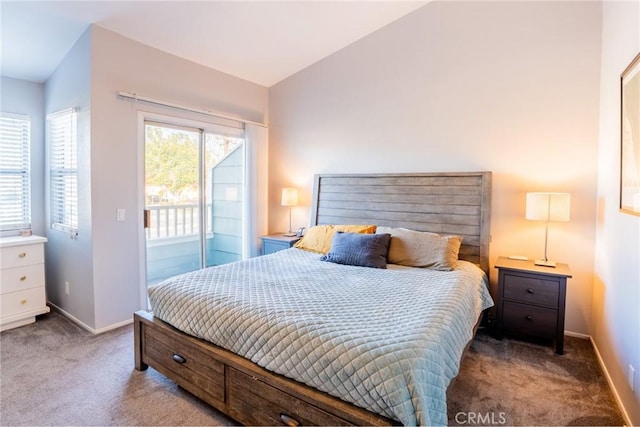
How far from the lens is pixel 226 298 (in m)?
2.04

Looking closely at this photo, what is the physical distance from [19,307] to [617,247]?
16.4ft

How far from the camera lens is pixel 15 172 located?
3.53m

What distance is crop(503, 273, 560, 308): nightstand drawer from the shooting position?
274 cm

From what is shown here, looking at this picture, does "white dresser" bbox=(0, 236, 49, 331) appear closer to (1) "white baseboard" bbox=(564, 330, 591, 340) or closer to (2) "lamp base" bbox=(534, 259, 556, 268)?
(2) "lamp base" bbox=(534, 259, 556, 268)

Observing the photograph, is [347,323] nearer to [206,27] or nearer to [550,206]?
[550,206]

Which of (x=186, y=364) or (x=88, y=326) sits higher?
(x=186, y=364)

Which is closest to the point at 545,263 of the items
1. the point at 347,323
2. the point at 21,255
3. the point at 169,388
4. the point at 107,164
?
the point at 347,323

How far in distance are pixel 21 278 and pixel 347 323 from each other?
3.37m

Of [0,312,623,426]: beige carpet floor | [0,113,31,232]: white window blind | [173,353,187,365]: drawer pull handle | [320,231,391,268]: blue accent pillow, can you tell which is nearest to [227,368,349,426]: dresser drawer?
[0,312,623,426]: beige carpet floor

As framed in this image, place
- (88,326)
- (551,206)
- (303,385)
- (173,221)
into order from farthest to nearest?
(173,221) < (88,326) < (551,206) < (303,385)

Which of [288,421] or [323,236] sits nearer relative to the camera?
[288,421]

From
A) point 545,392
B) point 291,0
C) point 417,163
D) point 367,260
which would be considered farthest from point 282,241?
point 545,392

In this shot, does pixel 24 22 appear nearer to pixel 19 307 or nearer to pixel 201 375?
pixel 19 307

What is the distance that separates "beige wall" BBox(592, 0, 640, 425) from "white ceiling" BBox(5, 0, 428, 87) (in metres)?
1.85
